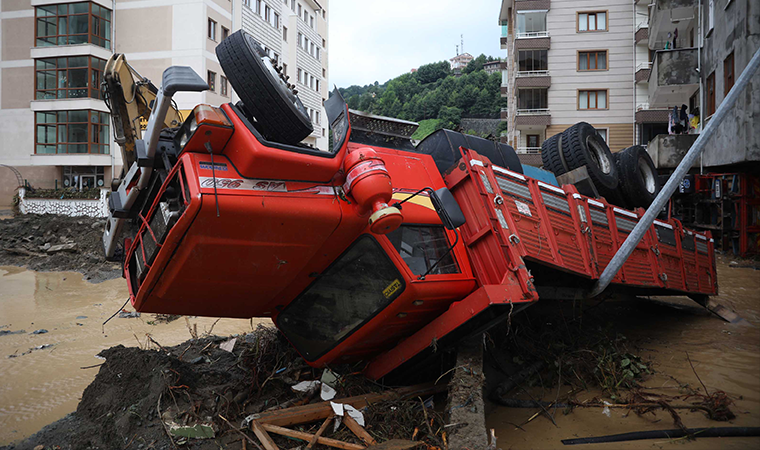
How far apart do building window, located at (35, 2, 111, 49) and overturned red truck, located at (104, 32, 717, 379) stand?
2659 cm

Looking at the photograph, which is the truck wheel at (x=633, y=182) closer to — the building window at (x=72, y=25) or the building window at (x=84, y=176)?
the building window at (x=84, y=176)

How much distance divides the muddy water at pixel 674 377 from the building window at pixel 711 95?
7.39 meters

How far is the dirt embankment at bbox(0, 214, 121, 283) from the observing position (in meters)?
15.9

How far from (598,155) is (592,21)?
25.1 metres

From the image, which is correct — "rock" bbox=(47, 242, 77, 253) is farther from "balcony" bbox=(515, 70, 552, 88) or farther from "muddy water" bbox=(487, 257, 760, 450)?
"balcony" bbox=(515, 70, 552, 88)

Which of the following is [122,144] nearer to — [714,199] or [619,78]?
[714,199]

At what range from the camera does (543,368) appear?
603 cm

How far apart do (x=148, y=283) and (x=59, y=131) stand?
28.4m

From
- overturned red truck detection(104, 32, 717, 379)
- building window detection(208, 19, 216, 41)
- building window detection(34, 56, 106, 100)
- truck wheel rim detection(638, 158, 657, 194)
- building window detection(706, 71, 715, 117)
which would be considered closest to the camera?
overturned red truck detection(104, 32, 717, 379)

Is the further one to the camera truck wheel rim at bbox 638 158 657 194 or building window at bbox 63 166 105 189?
building window at bbox 63 166 105 189

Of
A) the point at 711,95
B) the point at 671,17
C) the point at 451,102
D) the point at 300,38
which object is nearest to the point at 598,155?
the point at 711,95

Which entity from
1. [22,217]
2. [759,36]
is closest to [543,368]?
[759,36]

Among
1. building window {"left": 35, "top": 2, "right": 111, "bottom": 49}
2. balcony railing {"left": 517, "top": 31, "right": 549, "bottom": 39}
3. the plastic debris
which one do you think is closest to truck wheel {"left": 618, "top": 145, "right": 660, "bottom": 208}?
the plastic debris

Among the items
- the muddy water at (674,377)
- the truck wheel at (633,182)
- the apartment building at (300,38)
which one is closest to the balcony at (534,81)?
the apartment building at (300,38)
